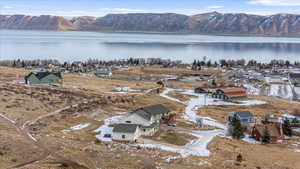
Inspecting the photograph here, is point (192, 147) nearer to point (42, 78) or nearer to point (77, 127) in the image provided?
point (77, 127)

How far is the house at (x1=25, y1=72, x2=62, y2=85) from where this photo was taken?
69.6 m

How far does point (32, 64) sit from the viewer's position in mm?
131125

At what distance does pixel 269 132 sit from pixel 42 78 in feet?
163

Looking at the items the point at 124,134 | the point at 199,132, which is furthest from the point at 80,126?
the point at 199,132

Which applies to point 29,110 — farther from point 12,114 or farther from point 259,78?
point 259,78

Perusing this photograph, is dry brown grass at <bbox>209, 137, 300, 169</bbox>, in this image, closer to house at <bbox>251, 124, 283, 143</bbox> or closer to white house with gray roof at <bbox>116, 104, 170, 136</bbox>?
house at <bbox>251, 124, 283, 143</bbox>

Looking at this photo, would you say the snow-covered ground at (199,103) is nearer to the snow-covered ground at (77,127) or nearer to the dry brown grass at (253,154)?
the dry brown grass at (253,154)

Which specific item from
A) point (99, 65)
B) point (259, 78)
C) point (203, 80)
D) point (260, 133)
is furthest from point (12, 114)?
point (99, 65)

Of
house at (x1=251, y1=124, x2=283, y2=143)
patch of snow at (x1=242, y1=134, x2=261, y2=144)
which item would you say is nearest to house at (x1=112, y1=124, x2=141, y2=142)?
patch of snow at (x1=242, y1=134, x2=261, y2=144)

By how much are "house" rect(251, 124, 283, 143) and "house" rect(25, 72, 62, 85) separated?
155 ft

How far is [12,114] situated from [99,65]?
98.3 metres

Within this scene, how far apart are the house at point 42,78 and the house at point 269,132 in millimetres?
47125

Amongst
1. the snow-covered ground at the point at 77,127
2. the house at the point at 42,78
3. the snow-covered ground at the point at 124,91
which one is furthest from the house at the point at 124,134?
the house at the point at 42,78

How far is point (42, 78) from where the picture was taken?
7094 cm
